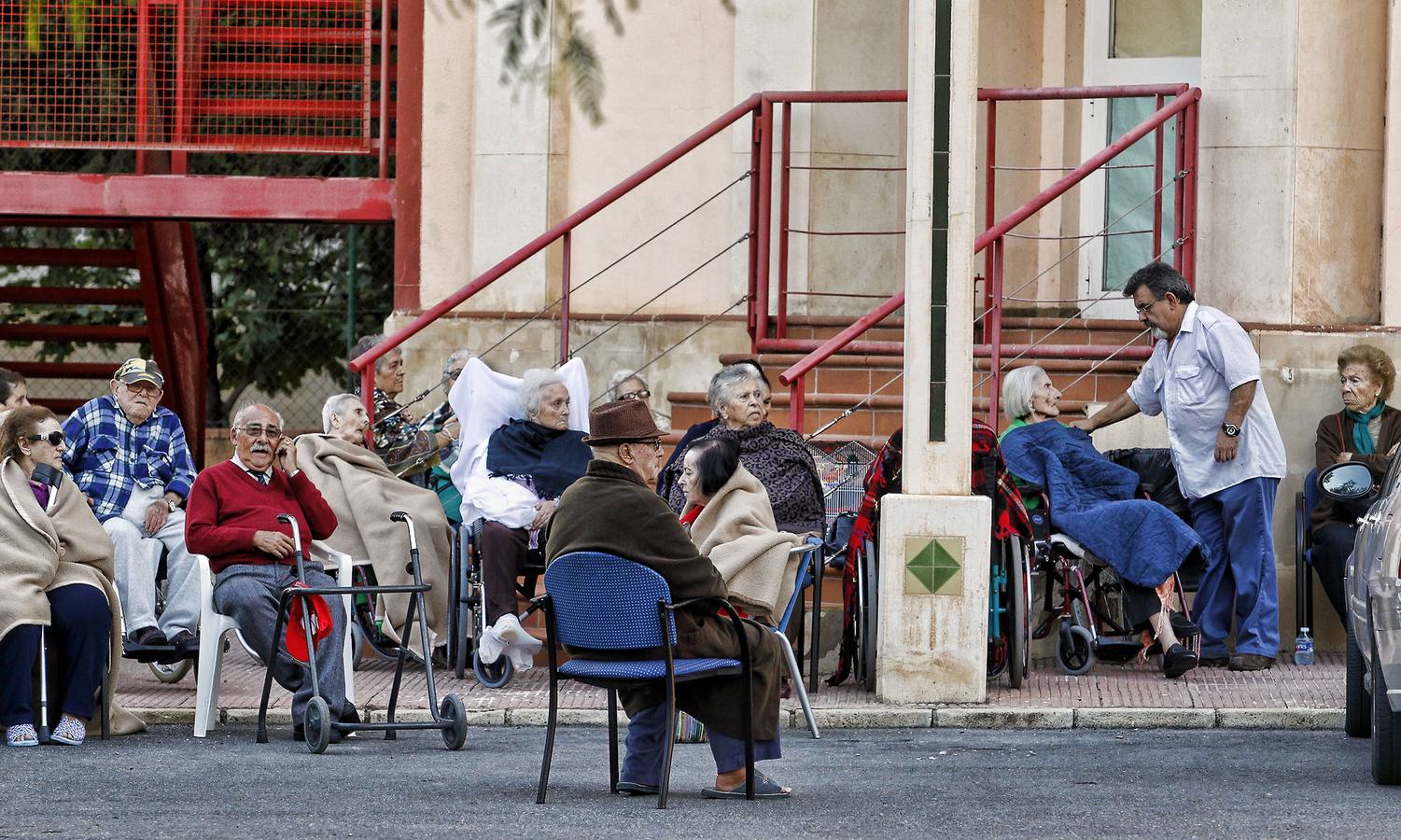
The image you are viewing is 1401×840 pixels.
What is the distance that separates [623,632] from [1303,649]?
16.9 ft

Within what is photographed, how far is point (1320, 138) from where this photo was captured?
1261 cm

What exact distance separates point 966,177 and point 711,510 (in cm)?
187

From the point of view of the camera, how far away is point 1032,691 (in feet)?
34.0

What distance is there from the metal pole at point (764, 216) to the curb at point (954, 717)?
361cm

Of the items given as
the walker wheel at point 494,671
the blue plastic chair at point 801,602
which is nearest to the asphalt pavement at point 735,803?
the blue plastic chair at point 801,602

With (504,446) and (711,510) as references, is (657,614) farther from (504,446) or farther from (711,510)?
(504,446)

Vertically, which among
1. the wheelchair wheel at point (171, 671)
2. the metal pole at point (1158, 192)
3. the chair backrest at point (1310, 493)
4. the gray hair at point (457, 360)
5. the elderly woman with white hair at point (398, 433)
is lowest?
the wheelchair wheel at point (171, 671)

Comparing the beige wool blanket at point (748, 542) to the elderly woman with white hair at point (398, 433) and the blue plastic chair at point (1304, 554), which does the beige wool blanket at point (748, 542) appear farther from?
the blue plastic chair at point (1304, 554)

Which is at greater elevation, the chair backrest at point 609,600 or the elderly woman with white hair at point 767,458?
the elderly woman with white hair at point 767,458

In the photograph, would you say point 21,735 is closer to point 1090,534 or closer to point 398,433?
point 398,433

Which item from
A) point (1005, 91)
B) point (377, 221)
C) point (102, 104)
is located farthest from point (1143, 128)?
point (102, 104)

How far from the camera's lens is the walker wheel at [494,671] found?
1071cm

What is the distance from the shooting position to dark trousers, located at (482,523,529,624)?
1089 centimetres

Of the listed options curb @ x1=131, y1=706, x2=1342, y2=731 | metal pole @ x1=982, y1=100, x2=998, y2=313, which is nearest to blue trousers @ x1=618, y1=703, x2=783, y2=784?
curb @ x1=131, y1=706, x2=1342, y2=731
